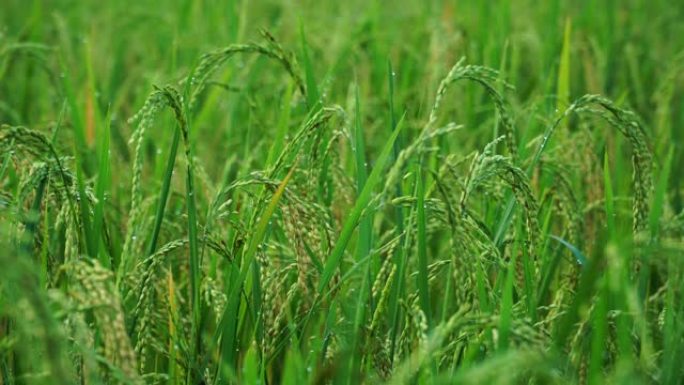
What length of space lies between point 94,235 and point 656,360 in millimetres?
1118

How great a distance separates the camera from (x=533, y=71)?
3.96m

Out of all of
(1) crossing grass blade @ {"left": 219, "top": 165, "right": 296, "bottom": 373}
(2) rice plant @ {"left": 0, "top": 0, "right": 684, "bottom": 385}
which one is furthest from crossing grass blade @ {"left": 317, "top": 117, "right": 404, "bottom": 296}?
(1) crossing grass blade @ {"left": 219, "top": 165, "right": 296, "bottom": 373}

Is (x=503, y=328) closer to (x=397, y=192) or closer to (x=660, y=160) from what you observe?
Answer: (x=397, y=192)

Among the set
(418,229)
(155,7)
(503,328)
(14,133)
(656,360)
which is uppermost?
(155,7)

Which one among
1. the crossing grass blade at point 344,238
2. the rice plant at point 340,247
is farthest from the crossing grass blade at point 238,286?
the crossing grass blade at point 344,238

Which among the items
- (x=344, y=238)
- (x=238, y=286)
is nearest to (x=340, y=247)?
(x=344, y=238)

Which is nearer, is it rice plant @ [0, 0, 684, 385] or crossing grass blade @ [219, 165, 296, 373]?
rice plant @ [0, 0, 684, 385]

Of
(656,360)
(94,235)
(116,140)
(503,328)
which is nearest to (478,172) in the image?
(503,328)

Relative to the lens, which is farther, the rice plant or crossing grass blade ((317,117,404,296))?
crossing grass blade ((317,117,404,296))

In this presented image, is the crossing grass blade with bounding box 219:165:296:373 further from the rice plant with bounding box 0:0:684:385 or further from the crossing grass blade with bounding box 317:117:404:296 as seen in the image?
the crossing grass blade with bounding box 317:117:404:296

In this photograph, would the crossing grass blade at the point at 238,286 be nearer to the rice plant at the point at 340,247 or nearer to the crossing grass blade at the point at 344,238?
the rice plant at the point at 340,247

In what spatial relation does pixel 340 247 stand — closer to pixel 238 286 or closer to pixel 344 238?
pixel 344 238

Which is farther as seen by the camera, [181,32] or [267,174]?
[181,32]

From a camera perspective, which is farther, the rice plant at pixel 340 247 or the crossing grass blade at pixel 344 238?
the crossing grass blade at pixel 344 238
